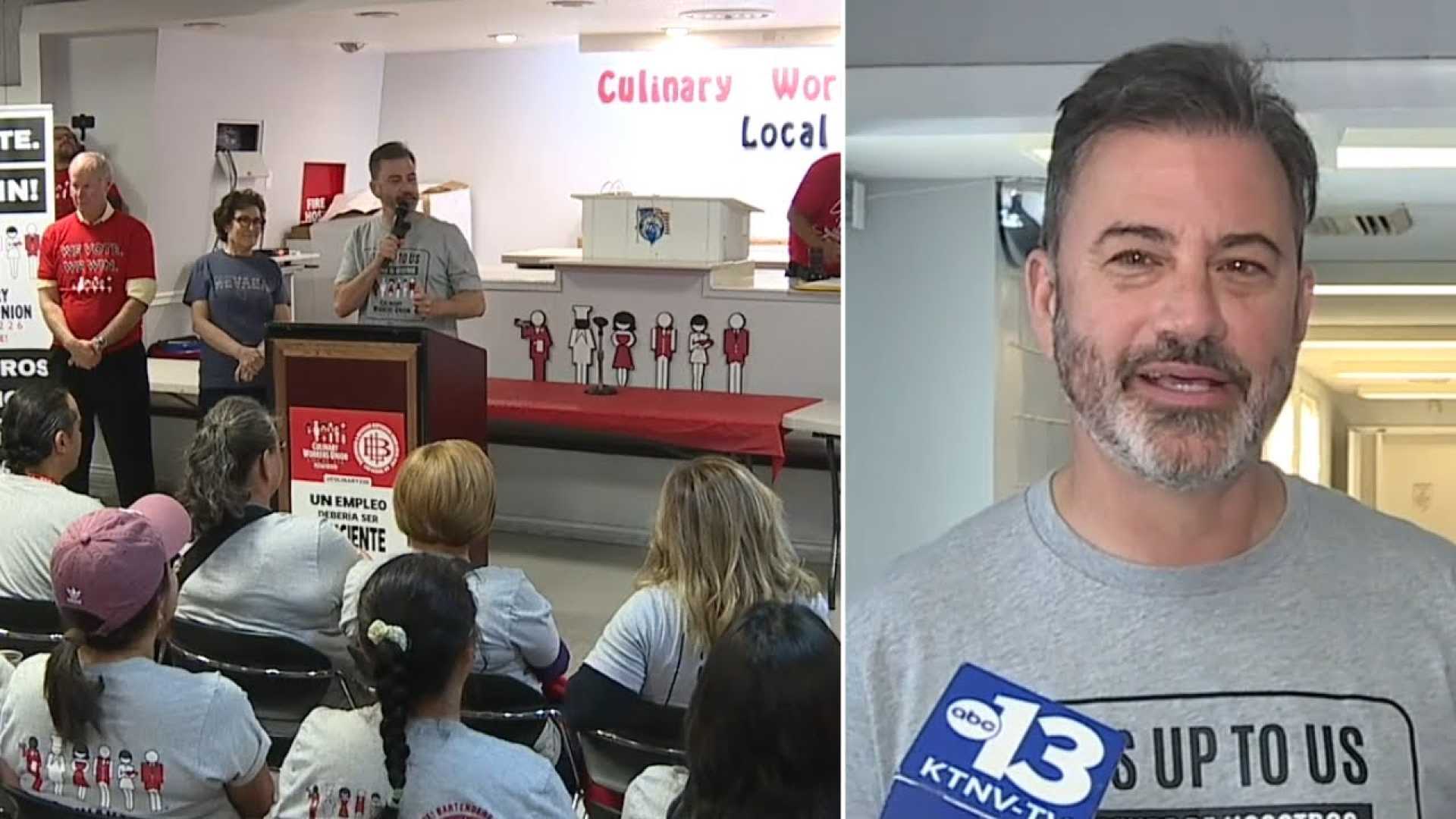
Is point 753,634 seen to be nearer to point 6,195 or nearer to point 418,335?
point 418,335

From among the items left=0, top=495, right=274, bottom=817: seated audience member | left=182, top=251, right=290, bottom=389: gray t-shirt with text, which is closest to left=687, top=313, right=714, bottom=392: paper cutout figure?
left=182, top=251, right=290, bottom=389: gray t-shirt with text

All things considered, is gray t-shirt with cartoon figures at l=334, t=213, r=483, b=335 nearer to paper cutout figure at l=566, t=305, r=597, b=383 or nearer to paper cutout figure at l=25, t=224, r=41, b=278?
paper cutout figure at l=25, t=224, r=41, b=278

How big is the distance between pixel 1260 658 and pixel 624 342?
5.02m

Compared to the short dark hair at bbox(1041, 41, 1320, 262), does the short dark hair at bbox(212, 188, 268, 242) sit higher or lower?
higher

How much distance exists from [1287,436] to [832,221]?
106cm

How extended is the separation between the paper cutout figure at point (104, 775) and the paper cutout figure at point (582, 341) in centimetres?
392

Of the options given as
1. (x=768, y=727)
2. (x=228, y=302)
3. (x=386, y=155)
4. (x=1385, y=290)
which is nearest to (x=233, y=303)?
(x=228, y=302)

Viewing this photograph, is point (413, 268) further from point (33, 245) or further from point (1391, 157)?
point (1391, 157)

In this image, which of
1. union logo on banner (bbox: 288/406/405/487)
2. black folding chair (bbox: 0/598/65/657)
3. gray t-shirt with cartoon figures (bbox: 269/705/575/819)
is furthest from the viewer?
union logo on banner (bbox: 288/406/405/487)

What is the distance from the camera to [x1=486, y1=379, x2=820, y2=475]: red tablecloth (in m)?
5.14

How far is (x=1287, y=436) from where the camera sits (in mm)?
1146

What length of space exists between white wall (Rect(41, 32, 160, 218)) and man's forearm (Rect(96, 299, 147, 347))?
107 inches

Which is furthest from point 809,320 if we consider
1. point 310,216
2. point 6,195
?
point 310,216

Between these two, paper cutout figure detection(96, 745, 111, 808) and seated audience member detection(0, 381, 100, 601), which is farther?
seated audience member detection(0, 381, 100, 601)
